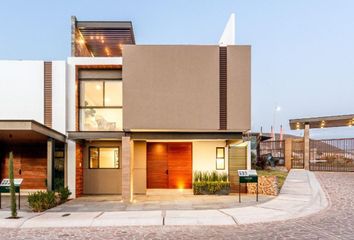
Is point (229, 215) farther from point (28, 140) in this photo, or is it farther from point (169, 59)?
point (28, 140)

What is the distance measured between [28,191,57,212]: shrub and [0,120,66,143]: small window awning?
2.32m

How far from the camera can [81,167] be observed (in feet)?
53.5

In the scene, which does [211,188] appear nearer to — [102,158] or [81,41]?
[102,158]

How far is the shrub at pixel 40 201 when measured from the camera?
11727 mm

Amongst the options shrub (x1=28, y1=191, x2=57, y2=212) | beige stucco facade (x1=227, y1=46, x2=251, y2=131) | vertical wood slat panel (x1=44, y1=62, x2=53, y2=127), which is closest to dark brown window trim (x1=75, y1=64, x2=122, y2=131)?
vertical wood slat panel (x1=44, y1=62, x2=53, y2=127)

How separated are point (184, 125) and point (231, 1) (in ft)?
329

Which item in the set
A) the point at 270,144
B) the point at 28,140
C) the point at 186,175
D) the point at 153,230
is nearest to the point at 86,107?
the point at 28,140

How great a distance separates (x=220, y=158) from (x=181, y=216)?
706cm

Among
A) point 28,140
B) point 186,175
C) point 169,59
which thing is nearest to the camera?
point 169,59

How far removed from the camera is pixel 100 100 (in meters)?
15.6

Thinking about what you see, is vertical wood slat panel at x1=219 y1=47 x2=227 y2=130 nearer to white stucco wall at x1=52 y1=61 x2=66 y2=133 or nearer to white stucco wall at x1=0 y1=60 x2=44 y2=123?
white stucco wall at x1=52 y1=61 x2=66 y2=133

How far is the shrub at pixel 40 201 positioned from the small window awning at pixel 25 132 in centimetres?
232

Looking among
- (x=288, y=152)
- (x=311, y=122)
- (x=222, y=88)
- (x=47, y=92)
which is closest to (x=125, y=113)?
(x=222, y=88)

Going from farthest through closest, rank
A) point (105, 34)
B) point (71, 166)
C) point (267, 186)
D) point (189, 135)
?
point (105, 34), point (71, 166), point (267, 186), point (189, 135)
